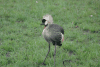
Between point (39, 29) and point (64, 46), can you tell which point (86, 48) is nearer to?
point (64, 46)

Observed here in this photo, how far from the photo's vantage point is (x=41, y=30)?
4.93 metres

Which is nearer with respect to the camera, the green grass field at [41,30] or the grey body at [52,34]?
the grey body at [52,34]

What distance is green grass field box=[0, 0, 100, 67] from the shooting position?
3.56 metres

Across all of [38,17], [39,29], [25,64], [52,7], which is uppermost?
[52,7]

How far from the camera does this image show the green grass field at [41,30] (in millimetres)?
3561

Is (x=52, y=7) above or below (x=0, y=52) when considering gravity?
above

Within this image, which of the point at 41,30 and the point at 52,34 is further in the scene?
the point at 41,30

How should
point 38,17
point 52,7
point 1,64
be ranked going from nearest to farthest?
point 1,64
point 38,17
point 52,7

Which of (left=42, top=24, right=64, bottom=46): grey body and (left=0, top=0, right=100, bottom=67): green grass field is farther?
(left=0, top=0, right=100, bottom=67): green grass field

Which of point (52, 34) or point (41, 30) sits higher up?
point (52, 34)

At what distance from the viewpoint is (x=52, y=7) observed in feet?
21.1

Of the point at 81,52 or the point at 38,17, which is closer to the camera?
the point at 81,52

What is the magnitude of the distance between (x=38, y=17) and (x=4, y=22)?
1555 mm

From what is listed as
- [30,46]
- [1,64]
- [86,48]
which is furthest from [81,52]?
[1,64]
